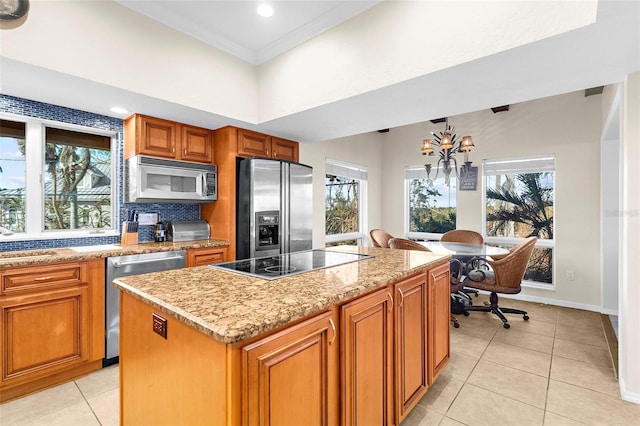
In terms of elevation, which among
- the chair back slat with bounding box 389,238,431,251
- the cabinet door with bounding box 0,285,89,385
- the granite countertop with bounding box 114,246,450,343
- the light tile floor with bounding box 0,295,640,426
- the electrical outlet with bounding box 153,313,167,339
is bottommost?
the light tile floor with bounding box 0,295,640,426

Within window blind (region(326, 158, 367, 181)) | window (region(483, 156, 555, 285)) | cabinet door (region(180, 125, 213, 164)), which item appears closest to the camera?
cabinet door (region(180, 125, 213, 164))

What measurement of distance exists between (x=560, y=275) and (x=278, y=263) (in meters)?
4.17

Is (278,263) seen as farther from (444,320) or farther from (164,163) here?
(164,163)

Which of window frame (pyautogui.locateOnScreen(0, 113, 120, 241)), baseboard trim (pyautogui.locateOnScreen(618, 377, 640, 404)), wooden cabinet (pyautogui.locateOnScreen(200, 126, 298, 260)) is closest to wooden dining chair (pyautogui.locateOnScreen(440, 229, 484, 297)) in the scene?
baseboard trim (pyautogui.locateOnScreen(618, 377, 640, 404))

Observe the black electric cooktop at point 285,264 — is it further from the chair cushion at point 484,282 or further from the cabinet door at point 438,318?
the chair cushion at point 484,282

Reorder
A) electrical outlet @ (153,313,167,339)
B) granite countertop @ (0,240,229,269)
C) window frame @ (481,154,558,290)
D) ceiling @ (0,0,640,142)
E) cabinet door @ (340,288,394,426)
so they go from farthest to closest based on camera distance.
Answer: window frame @ (481,154,558,290), granite countertop @ (0,240,229,269), ceiling @ (0,0,640,142), cabinet door @ (340,288,394,426), electrical outlet @ (153,313,167,339)

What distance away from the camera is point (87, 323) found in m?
2.37

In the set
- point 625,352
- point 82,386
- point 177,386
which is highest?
point 177,386

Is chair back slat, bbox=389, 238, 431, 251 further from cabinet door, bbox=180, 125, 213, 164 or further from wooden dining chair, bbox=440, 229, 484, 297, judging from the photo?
cabinet door, bbox=180, 125, 213, 164

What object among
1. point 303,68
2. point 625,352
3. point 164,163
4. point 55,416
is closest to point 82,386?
point 55,416

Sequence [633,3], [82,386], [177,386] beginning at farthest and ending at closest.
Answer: [82,386] < [633,3] < [177,386]

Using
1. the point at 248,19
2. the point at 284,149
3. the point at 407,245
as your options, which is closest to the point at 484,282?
the point at 407,245

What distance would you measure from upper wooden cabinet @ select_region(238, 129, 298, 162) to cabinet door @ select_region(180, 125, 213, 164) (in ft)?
1.34

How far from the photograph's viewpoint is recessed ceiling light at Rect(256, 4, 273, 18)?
229 cm
